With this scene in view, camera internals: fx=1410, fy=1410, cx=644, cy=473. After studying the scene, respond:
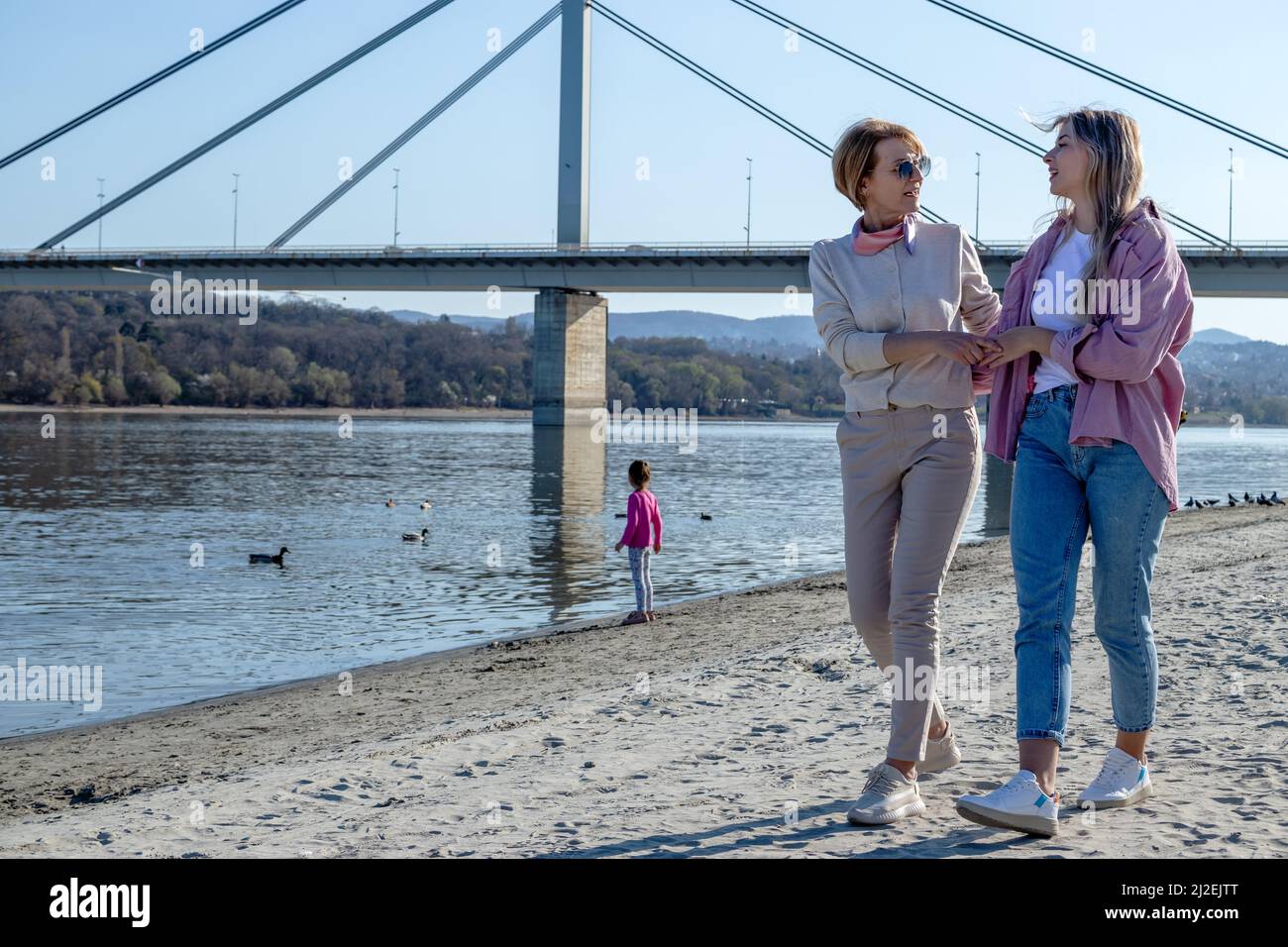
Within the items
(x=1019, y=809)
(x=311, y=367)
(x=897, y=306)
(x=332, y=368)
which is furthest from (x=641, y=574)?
(x=332, y=368)

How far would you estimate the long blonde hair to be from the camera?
3357 millimetres

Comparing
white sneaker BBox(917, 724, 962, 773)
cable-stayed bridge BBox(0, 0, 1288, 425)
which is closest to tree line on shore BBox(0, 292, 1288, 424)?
cable-stayed bridge BBox(0, 0, 1288, 425)

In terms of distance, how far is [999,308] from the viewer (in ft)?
12.3

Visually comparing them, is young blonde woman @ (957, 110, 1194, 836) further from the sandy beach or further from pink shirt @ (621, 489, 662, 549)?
pink shirt @ (621, 489, 662, 549)

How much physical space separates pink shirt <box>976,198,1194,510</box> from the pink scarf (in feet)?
1.59

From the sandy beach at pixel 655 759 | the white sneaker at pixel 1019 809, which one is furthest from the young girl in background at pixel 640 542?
Result: the white sneaker at pixel 1019 809

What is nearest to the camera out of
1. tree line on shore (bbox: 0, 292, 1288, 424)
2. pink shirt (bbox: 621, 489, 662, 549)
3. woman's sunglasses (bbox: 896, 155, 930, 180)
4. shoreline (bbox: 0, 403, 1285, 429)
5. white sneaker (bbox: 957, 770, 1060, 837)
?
white sneaker (bbox: 957, 770, 1060, 837)

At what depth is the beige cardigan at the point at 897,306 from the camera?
3.52 meters

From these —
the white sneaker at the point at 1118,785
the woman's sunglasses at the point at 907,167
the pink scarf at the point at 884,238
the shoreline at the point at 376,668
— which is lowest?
the shoreline at the point at 376,668

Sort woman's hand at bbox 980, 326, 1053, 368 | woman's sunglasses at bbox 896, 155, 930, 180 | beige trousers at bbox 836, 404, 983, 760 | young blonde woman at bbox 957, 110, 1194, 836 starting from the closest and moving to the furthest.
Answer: young blonde woman at bbox 957, 110, 1194, 836
woman's hand at bbox 980, 326, 1053, 368
beige trousers at bbox 836, 404, 983, 760
woman's sunglasses at bbox 896, 155, 930, 180

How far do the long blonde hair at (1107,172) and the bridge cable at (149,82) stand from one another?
53951 mm

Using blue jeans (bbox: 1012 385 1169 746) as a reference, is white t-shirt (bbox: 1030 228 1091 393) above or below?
above

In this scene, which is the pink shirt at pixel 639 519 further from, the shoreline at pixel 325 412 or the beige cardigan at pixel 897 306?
the shoreline at pixel 325 412

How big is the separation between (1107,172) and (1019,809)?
151cm
